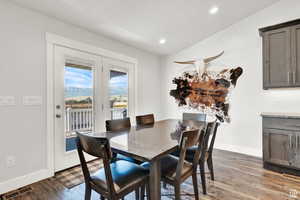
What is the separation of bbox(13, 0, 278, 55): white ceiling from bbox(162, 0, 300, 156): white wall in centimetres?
22

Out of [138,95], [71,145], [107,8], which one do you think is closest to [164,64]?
[138,95]

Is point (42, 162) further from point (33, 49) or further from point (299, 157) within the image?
point (299, 157)

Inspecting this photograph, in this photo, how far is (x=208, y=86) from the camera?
3822mm

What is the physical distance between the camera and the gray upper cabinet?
8.41 ft

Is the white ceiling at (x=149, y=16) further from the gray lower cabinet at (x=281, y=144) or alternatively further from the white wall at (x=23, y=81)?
the gray lower cabinet at (x=281, y=144)

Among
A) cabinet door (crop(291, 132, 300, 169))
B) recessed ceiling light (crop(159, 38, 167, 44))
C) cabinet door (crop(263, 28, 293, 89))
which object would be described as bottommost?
cabinet door (crop(291, 132, 300, 169))

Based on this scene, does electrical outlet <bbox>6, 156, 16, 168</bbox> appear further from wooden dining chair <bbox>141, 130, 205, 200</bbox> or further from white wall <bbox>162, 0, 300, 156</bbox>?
white wall <bbox>162, 0, 300, 156</bbox>

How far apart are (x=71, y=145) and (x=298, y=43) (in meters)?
3.99

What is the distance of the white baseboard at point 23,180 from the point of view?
6.59 ft

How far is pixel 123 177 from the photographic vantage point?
4.50ft

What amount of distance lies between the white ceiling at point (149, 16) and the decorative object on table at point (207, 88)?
77 centimetres

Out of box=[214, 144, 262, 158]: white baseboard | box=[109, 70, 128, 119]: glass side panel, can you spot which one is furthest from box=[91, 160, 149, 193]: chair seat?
box=[214, 144, 262, 158]: white baseboard

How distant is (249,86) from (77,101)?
132 inches

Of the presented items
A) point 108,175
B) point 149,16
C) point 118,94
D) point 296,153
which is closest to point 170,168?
point 108,175
